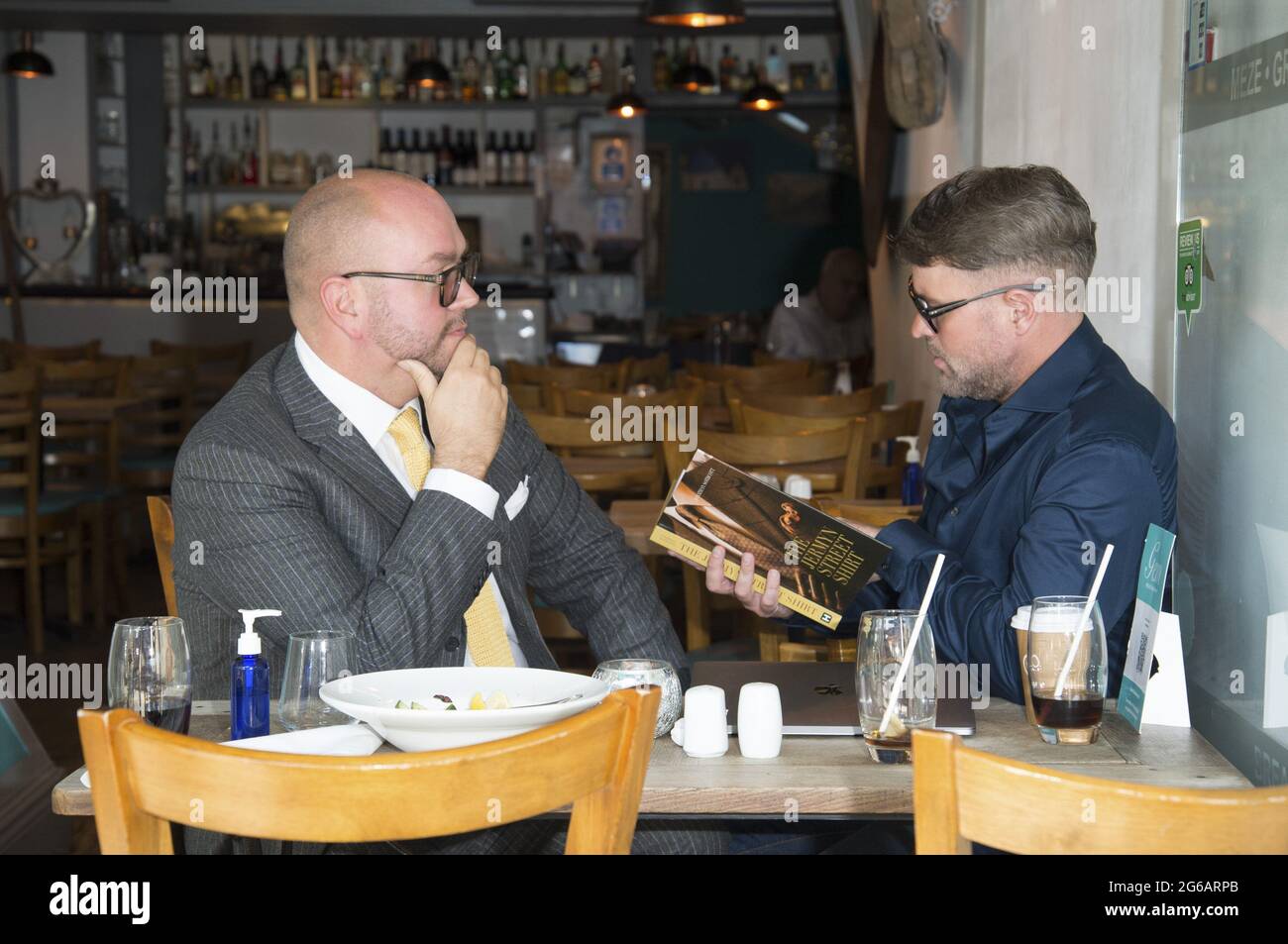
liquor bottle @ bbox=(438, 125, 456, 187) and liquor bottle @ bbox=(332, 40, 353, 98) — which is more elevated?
liquor bottle @ bbox=(332, 40, 353, 98)

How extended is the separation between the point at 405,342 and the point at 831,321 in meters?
6.21

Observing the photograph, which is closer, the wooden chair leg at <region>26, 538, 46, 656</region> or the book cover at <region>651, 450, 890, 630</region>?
the book cover at <region>651, 450, 890, 630</region>

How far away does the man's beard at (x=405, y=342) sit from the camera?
2.02 meters

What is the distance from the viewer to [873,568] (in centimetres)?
179

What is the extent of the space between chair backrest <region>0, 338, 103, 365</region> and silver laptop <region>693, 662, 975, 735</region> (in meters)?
5.33

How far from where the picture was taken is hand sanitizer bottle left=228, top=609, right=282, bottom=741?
1.53m

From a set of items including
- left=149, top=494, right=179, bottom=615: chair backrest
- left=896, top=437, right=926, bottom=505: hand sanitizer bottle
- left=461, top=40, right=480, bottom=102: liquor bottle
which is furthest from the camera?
left=461, top=40, right=480, bottom=102: liquor bottle

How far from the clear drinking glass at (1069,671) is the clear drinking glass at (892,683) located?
0.14m

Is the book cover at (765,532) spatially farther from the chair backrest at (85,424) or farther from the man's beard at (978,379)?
the chair backrest at (85,424)

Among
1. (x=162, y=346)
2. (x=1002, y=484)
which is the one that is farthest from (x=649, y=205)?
(x=1002, y=484)

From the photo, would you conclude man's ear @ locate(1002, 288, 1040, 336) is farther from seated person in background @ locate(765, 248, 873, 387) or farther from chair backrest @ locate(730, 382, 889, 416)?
seated person in background @ locate(765, 248, 873, 387)

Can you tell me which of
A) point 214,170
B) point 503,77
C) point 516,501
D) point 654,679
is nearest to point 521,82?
point 503,77

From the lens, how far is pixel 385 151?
32.4ft

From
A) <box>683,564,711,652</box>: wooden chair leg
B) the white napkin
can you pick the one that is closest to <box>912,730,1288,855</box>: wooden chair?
the white napkin
